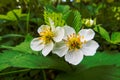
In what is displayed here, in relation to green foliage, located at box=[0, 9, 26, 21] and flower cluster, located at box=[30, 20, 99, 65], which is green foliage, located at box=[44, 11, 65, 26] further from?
green foliage, located at box=[0, 9, 26, 21]

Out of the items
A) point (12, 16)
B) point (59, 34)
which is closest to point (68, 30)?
point (59, 34)

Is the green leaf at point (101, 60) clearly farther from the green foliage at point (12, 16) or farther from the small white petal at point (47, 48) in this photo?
the green foliage at point (12, 16)

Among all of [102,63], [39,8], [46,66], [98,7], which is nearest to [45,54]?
[46,66]

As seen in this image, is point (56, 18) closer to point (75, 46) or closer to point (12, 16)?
point (75, 46)

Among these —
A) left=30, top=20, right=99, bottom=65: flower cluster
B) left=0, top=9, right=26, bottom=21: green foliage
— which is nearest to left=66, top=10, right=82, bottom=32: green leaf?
left=30, top=20, right=99, bottom=65: flower cluster

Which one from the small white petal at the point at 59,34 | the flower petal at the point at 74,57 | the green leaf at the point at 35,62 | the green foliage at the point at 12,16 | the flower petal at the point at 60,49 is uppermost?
the small white petal at the point at 59,34

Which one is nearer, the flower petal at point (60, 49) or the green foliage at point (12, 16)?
the flower petal at point (60, 49)

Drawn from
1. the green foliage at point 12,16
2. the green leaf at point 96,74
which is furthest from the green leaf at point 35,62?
the green foliage at point 12,16
